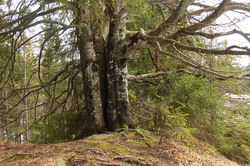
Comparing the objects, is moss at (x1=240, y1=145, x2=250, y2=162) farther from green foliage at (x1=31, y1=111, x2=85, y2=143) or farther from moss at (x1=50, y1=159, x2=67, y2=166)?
moss at (x1=50, y1=159, x2=67, y2=166)

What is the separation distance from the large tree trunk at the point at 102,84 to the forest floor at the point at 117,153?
0.93 metres

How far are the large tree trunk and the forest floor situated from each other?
36.4 inches

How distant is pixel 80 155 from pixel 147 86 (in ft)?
15.7

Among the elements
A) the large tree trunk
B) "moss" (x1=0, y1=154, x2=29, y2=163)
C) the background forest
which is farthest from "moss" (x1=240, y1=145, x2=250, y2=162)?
"moss" (x1=0, y1=154, x2=29, y2=163)

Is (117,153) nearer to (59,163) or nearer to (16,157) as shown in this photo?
(59,163)

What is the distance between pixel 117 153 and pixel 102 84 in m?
2.67

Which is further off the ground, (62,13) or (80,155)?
(62,13)

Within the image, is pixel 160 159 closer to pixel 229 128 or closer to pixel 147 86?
pixel 229 128

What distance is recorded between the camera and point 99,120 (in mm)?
5301

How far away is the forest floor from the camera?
9.57 ft

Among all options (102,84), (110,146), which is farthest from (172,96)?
(110,146)

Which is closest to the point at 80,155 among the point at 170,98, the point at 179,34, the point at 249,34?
the point at 170,98

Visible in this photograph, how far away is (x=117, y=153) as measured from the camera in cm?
335

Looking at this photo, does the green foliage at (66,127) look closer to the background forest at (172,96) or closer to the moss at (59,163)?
the background forest at (172,96)
